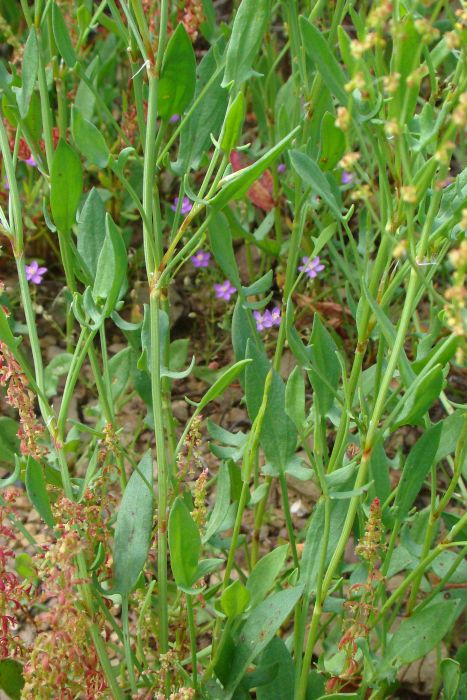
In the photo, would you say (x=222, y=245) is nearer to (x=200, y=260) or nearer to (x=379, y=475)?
(x=379, y=475)

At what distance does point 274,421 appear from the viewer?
1.03 meters

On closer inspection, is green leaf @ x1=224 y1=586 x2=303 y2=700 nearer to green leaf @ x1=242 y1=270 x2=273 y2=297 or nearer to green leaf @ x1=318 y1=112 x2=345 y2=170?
green leaf @ x1=242 y1=270 x2=273 y2=297

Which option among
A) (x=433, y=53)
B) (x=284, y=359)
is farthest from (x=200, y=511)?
(x=284, y=359)

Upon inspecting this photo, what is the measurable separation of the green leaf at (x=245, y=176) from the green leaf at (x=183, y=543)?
0.30 meters

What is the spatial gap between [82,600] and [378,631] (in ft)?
1.13

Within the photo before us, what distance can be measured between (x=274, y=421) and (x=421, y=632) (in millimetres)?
270

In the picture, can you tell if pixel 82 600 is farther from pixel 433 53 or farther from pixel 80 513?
pixel 433 53

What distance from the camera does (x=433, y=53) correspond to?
3.73 feet

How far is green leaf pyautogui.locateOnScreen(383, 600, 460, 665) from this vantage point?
994 mm

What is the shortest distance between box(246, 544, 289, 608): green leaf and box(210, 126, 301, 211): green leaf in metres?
0.38

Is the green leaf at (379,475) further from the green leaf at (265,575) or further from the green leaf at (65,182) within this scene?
the green leaf at (65,182)

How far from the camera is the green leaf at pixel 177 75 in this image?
0.95 m

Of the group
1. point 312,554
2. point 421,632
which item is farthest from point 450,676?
point 312,554

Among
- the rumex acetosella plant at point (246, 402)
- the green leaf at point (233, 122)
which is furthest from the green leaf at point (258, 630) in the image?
the green leaf at point (233, 122)
